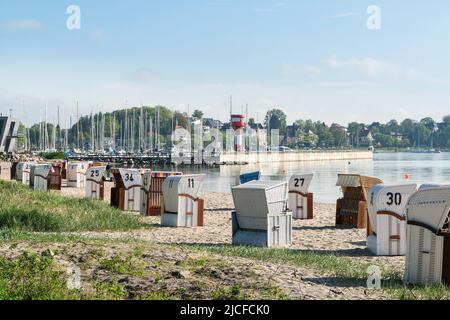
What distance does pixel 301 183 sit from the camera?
2380 centimetres

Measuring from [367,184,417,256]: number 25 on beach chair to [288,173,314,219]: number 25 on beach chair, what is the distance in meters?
8.68

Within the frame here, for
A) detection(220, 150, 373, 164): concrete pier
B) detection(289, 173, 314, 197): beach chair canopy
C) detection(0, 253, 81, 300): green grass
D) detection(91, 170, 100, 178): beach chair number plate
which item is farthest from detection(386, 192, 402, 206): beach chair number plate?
detection(220, 150, 373, 164): concrete pier

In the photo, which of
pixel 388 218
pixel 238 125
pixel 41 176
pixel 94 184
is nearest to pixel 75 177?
pixel 41 176

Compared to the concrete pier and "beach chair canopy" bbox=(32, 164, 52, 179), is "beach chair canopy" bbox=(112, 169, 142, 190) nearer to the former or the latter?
"beach chair canopy" bbox=(32, 164, 52, 179)

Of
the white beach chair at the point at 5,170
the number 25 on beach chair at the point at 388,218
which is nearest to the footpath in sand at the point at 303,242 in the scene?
the number 25 on beach chair at the point at 388,218

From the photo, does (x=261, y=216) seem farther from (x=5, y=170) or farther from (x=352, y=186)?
(x=5, y=170)

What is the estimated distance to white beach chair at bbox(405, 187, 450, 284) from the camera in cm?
1012

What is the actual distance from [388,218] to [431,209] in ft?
14.5

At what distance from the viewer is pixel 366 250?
1564 centimetres

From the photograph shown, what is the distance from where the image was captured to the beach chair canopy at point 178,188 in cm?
1964

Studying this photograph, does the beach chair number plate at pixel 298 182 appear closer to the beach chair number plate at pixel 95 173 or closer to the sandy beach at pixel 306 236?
the sandy beach at pixel 306 236
